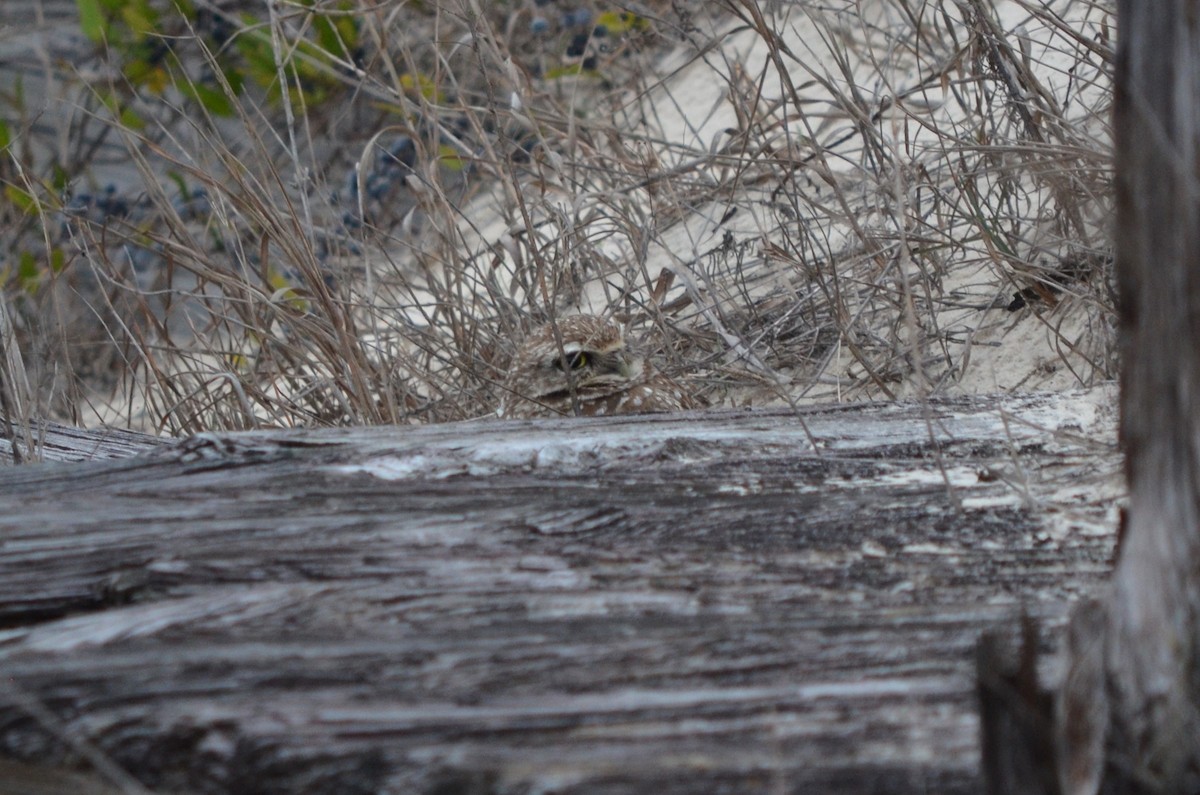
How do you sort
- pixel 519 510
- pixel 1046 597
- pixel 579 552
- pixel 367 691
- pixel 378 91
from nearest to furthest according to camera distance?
pixel 367 691
pixel 1046 597
pixel 579 552
pixel 519 510
pixel 378 91

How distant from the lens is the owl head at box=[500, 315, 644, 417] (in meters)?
3.37

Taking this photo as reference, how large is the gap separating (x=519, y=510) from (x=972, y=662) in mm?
640

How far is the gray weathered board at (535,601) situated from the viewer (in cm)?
105

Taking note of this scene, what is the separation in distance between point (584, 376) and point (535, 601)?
2136 mm

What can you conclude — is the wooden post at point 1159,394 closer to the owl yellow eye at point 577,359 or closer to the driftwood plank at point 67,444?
the driftwood plank at point 67,444

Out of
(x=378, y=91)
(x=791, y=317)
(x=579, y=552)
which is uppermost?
(x=378, y=91)

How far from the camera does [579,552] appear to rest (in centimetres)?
140

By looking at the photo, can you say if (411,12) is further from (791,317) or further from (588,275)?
(791,317)

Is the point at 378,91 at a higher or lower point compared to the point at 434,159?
higher

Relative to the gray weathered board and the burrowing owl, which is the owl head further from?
the gray weathered board

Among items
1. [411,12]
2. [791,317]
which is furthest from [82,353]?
[791,317]

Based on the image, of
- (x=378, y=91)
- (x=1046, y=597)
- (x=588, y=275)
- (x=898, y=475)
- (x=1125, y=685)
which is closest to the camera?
(x=1125, y=685)

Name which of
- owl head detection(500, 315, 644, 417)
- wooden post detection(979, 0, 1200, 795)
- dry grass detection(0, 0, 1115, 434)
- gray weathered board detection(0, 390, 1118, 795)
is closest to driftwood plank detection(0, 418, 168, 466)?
dry grass detection(0, 0, 1115, 434)

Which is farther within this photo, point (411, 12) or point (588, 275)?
point (411, 12)
